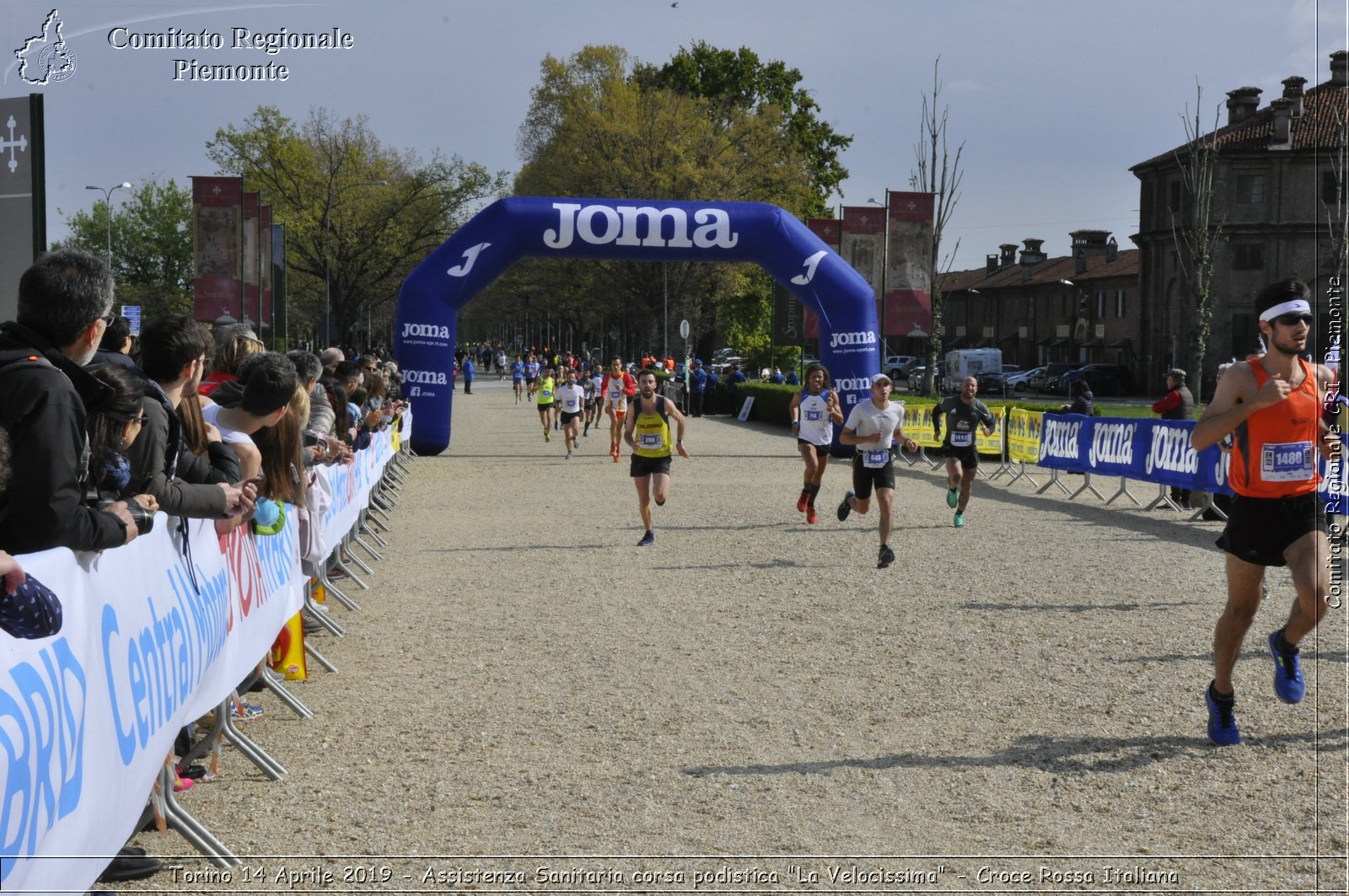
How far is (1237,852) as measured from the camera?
457cm

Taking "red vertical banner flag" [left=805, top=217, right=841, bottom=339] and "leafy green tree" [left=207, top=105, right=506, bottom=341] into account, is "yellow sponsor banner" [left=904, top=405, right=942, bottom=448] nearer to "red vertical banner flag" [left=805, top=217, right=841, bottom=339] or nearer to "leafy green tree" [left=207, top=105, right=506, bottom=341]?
"red vertical banner flag" [left=805, top=217, right=841, bottom=339]

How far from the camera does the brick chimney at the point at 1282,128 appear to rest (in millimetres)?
56250

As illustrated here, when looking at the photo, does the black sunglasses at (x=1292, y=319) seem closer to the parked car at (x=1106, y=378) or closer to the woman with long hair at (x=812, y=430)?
the woman with long hair at (x=812, y=430)

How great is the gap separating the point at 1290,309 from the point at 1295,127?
2282 inches

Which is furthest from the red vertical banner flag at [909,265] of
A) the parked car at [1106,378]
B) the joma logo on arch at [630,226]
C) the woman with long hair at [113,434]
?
the parked car at [1106,378]

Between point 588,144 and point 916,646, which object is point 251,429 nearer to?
point 916,646

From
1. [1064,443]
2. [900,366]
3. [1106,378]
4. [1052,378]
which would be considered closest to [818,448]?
[1064,443]

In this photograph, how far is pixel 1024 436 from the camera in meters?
21.3

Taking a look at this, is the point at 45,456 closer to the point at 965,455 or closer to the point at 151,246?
the point at 965,455

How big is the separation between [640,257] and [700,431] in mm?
12823

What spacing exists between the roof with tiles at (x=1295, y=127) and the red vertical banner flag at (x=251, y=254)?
39178 millimetres

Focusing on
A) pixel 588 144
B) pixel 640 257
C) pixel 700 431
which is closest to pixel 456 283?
pixel 640 257

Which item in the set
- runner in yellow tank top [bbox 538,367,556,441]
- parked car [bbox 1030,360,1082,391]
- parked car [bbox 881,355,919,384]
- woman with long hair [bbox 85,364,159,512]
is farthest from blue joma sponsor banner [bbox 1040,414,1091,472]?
parked car [bbox 881,355,919,384]

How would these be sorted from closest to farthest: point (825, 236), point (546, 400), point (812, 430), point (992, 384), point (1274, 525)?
point (1274, 525) < point (812, 430) < point (546, 400) < point (825, 236) < point (992, 384)
